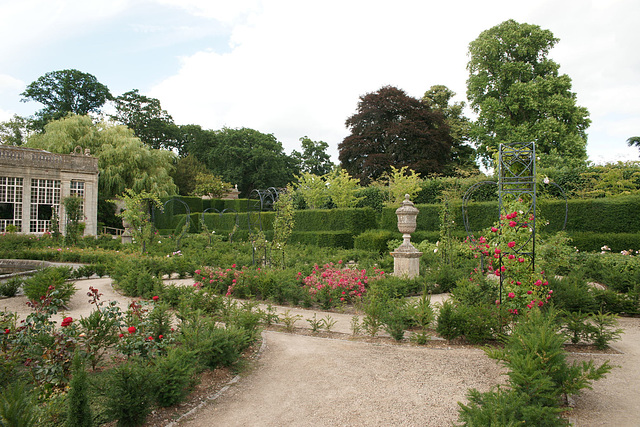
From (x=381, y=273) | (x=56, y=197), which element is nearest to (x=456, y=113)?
(x=381, y=273)

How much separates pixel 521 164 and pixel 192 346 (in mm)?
5625

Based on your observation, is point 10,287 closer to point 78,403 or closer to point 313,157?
point 78,403

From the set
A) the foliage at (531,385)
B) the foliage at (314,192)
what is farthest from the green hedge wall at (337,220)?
the foliage at (531,385)

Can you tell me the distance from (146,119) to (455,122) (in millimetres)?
28886

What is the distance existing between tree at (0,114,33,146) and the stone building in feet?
50.1

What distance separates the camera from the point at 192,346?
3.77 metres

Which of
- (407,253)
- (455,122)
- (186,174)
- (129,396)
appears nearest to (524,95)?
(455,122)

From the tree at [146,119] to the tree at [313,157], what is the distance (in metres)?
13.5

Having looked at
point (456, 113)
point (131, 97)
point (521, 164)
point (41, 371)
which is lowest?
point (41, 371)

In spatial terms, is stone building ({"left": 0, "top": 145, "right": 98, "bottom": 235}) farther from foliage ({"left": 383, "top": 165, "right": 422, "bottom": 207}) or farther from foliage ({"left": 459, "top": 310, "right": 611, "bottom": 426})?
foliage ({"left": 459, "top": 310, "right": 611, "bottom": 426})

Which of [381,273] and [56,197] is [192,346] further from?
[56,197]

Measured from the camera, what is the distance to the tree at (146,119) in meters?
37.8

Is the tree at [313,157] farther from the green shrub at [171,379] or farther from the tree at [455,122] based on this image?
the green shrub at [171,379]

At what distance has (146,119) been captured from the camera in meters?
39.0
